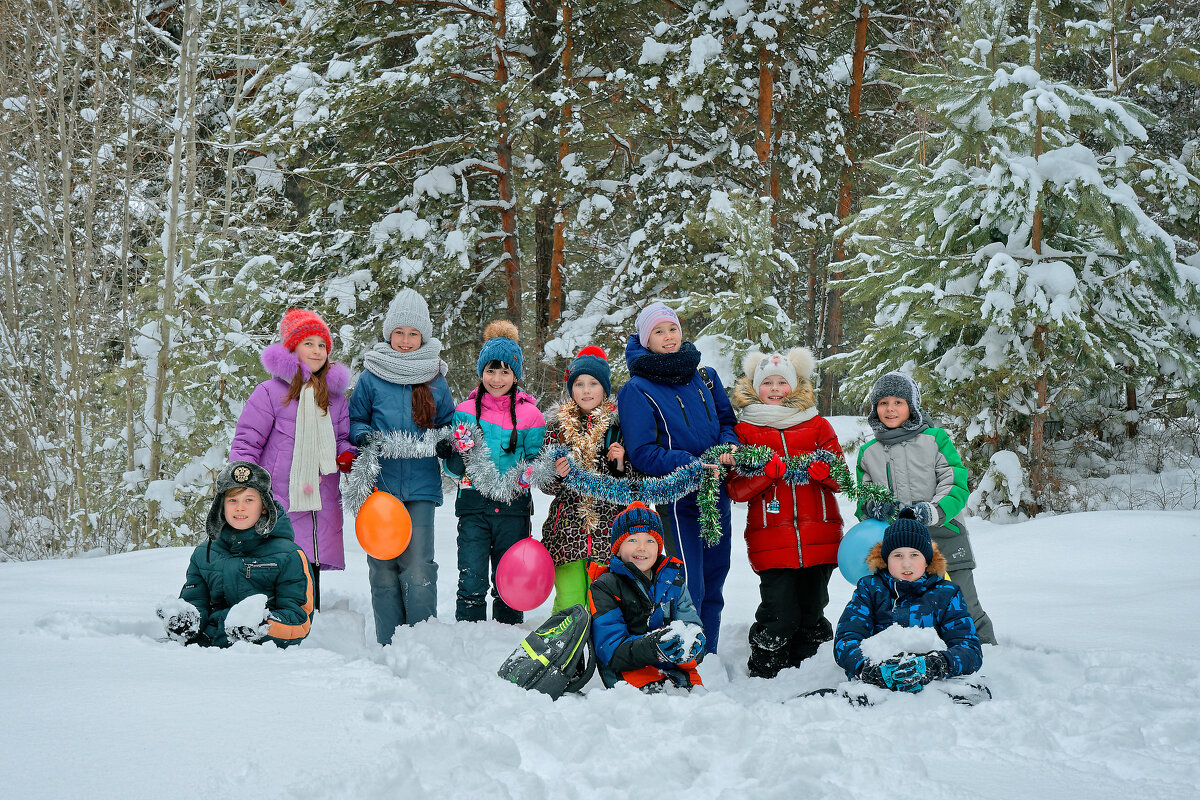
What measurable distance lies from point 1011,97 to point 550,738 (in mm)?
6945

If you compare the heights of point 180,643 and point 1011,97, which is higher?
point 1011,97

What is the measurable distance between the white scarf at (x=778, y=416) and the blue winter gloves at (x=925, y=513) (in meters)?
0.84

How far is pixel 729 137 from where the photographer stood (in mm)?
13086

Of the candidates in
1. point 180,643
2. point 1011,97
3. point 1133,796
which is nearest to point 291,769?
point 180,643

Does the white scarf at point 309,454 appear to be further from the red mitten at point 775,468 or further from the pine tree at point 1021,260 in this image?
the pine tree at point 1021,260

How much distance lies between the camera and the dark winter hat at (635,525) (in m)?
4.38

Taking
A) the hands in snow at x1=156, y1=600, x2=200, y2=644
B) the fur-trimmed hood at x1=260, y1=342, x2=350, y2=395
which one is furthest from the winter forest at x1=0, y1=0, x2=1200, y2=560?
the hands in snow at x1=156, y1=600, x2=200, y2=644

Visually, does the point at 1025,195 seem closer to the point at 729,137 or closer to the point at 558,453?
the point at 558,453

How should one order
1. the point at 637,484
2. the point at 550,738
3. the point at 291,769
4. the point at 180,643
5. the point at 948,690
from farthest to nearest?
the point at 637,484
the point at 180,643
the point at 948,690
the point at 550,738
the point at 291,769

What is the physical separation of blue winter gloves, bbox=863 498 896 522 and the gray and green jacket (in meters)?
0.10

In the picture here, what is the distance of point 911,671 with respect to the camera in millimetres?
3740

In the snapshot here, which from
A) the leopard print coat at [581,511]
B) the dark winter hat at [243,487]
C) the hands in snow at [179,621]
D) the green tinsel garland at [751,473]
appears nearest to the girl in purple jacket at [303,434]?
the dark winter hat at [243,487]

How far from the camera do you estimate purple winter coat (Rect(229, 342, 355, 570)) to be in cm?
499

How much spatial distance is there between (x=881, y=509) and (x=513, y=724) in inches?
98.9
